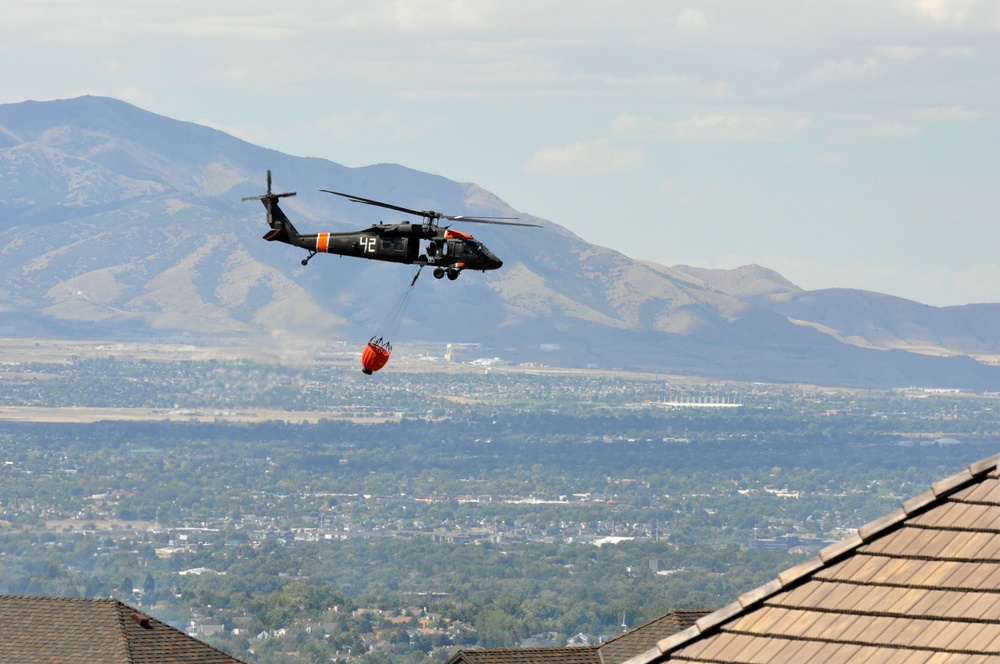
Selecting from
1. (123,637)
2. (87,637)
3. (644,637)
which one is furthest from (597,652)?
(87,637)

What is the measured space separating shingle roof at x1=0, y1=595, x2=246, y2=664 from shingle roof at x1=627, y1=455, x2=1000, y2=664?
108ft

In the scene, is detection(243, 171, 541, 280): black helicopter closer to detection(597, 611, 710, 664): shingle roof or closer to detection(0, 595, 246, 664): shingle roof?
detection(597, 611, 710, 664): shingle roof

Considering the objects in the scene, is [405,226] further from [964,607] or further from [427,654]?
[427,654]

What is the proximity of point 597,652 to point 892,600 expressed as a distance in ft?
131

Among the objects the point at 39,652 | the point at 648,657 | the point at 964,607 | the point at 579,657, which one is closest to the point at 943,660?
the point at 964,607

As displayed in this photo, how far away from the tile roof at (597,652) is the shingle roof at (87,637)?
6208mm

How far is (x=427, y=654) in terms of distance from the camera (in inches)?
7470

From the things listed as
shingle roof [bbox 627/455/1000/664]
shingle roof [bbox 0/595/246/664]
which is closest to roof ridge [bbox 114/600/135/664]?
shingle roof [bbox 0/595/246/664]

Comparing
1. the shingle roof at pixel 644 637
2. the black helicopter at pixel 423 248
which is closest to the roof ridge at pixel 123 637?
the shingle roof at pixel 644 637

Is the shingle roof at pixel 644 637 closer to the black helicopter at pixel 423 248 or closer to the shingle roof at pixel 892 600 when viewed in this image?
the black helicopter at pixel 423 248

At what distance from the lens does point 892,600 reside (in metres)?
14.2

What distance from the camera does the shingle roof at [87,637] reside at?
46406mm

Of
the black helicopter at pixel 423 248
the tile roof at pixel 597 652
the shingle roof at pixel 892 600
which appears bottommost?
the tile roof at pixel 597 652

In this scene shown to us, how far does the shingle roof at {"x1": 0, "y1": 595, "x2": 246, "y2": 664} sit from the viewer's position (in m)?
46.4
